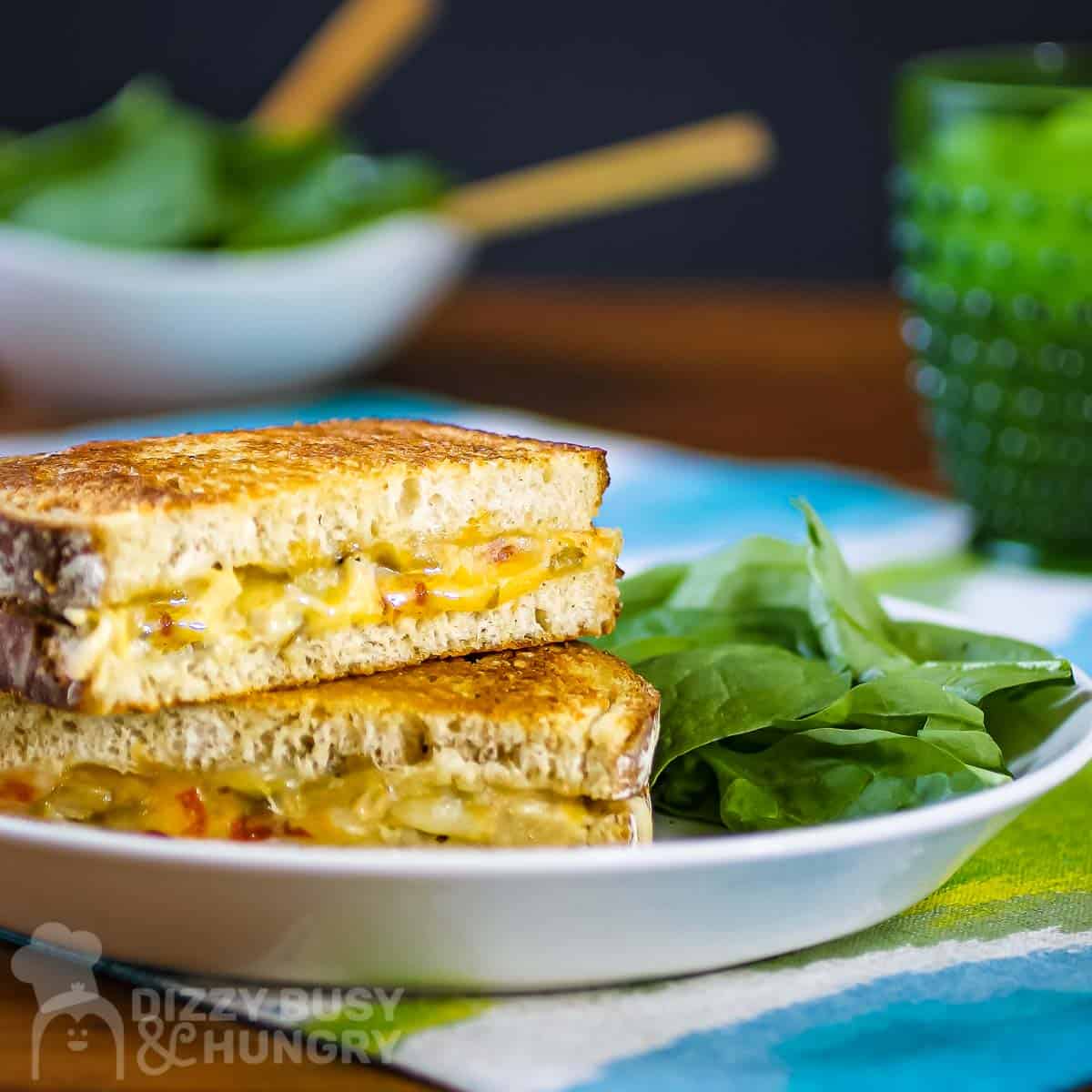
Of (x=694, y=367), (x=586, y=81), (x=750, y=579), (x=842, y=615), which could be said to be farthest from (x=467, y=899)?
(x=586, y=81)

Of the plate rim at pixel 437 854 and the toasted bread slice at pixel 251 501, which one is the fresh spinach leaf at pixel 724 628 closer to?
the toasted bread slice at pixel 251 501

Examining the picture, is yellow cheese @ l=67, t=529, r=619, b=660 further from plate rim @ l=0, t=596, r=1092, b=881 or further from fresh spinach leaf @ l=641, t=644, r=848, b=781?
plate rim @ l=0, t=596, r=1092, b=881

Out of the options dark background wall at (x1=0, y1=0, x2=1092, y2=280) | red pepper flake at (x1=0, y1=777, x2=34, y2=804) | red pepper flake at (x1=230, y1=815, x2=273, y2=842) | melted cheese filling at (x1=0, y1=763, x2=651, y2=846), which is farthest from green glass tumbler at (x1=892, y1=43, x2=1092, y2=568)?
dark background wall at (x1=0, y1=0, x2=1092, y2=280)

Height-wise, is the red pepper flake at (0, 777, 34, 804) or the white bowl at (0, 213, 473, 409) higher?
the white bowl at (0, 213, 473, 409)

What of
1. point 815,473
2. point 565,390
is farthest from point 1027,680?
point 565,390

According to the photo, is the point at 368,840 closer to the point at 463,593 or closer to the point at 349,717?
the point at 349,717

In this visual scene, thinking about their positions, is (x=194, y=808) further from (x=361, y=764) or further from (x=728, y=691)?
(x=728, y=691)

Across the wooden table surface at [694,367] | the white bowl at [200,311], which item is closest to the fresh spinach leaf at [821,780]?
the wooden table surface at [694,367]
